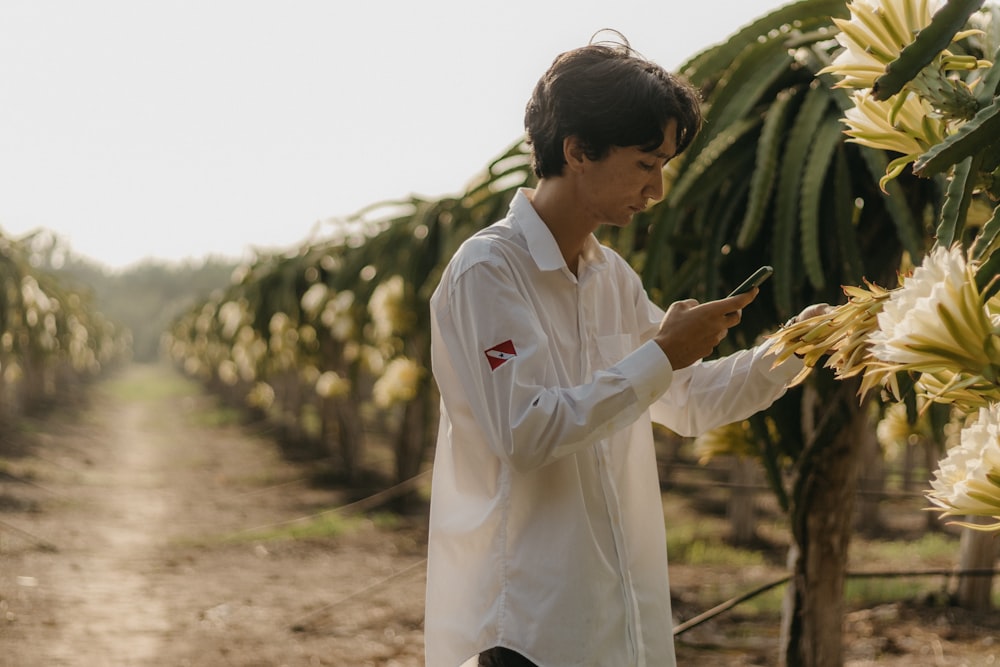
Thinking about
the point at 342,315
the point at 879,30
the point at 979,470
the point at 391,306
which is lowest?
the point at 342,315

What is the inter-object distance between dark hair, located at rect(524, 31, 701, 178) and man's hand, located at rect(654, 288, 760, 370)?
0.68 feet

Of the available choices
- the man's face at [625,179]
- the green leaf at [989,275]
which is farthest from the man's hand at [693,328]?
the green leaf at [989,275]

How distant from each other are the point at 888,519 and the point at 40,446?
862 centimetres

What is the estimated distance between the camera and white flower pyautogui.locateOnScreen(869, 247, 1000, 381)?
2.27 feet

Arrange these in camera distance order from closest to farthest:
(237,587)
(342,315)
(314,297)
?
1. (237,587)
2. (342,315)
3. (314,297)

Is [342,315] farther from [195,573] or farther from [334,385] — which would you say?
[195,573]

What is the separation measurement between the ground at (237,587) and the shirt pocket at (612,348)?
2045 millimetres

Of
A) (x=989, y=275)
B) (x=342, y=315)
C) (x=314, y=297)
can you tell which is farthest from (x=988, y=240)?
(x=314, y=297)

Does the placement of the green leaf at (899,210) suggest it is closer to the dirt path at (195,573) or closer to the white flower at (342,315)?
the dirt path at (195,573)

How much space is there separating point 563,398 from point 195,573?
436cm

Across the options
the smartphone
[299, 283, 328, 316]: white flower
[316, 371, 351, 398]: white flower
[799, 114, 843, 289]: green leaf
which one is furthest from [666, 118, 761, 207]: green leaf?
[316, 371, 351, 398]: white flower

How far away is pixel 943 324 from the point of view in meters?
0.70

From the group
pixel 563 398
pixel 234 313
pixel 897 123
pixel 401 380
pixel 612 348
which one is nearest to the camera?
pixel 897 123

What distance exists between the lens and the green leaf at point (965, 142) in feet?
2.61
